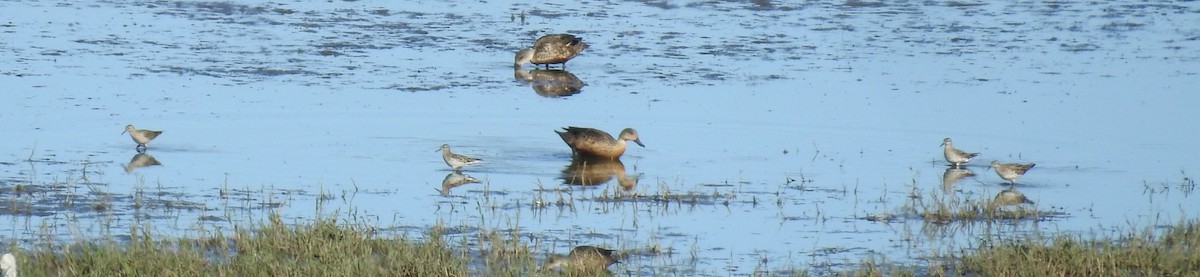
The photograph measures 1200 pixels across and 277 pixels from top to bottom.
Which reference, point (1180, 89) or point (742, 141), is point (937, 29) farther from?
point (742, 141)

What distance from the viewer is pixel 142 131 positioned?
14.6 meters

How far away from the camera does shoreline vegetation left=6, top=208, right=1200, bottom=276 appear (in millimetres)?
9547

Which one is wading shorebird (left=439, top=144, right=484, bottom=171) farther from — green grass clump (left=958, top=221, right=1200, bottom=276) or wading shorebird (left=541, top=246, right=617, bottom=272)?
green grass clump (left=958, top=221, right=1200, bottom=276)

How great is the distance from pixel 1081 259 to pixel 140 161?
22.7 feet

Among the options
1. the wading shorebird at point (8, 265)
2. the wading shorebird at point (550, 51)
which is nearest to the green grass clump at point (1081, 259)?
the wading shorebird at point (8, 265)

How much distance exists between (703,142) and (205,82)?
513 cm

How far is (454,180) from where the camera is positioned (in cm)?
1356

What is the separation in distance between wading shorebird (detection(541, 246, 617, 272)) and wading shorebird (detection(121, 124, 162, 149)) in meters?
5.33

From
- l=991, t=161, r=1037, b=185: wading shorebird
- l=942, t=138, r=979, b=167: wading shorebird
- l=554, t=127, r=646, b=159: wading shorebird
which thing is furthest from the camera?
l=554, t=127, r=646, b=159: wading shorebird

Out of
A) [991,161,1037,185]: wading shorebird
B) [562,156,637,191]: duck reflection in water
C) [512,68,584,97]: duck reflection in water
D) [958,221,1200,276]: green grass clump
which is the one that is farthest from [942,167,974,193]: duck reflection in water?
[512,68,584,97]: duck reflection in water

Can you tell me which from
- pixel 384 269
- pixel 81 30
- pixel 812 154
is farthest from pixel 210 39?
pixel 384 269

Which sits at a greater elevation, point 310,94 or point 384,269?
point 310,94

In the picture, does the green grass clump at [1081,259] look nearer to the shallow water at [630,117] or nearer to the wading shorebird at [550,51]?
the shallow water at [630,117]

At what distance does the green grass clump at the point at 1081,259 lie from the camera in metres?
9.90
